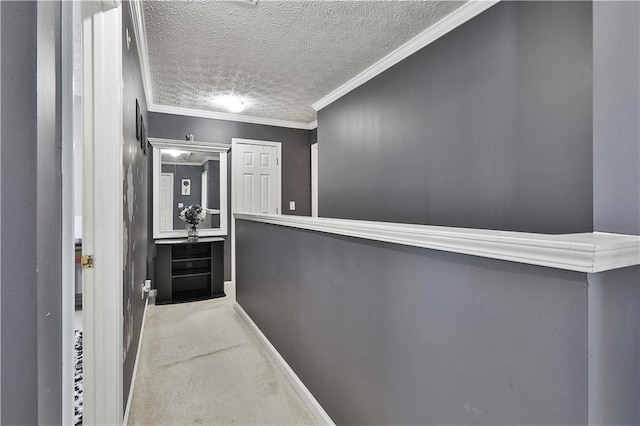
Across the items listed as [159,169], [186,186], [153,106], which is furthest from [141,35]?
[186,186]

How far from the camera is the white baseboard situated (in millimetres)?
1658

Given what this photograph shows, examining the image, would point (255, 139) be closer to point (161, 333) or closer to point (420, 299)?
point (161, 333)

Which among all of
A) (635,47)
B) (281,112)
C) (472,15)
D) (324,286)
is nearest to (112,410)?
(324,286)

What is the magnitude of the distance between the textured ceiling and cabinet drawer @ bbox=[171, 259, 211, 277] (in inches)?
79.3

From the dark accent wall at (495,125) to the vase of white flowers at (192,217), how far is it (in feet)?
7.87

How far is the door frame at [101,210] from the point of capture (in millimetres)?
1307

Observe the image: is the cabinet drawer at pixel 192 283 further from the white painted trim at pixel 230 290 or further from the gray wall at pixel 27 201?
the gray wall at pixel 27 201

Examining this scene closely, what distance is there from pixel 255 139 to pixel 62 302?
439 cm

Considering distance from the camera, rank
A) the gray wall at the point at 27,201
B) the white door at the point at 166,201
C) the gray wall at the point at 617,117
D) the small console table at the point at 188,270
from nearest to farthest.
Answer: the gray wall at the point at 27,201
the gray wall at the point at 617,117
the small console table at the point at 188,270
the white door at the point at 166,201

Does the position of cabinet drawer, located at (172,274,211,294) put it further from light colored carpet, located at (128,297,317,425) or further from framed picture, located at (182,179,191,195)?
framed picture, located at (182,179,191,195)

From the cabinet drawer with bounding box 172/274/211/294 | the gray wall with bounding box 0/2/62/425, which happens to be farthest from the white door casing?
the gray wall with bounding box 0/2/62/425

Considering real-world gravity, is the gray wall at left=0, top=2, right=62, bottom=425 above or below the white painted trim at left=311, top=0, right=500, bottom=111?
below

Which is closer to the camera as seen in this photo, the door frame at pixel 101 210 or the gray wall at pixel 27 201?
the gray wall at pixel 27 201

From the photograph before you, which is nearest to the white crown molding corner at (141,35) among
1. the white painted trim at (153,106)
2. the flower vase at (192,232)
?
the white painted trim at (153,106)
